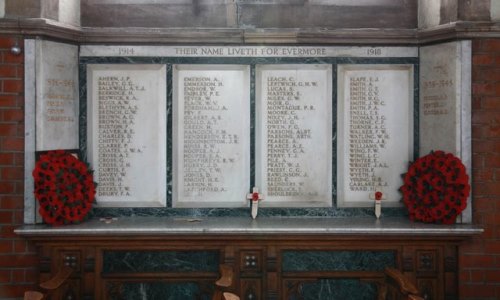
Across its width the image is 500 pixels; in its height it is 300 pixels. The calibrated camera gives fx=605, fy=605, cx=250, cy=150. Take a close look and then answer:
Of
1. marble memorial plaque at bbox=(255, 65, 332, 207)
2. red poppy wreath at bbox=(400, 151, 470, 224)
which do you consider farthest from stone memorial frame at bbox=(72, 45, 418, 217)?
red poppy wreath at bbox=(400, 151, 470, 224)

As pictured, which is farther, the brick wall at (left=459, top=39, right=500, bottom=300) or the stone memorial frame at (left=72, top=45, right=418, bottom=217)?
the stone memorial frame at (left=72, top=45, right=418, bottom=217)

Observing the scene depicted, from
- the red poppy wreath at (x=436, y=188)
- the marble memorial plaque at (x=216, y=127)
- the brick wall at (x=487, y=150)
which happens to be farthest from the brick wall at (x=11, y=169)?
the brick wall at (x=487, y=150)

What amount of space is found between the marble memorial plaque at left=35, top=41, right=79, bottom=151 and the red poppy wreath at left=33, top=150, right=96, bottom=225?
6.2 inches

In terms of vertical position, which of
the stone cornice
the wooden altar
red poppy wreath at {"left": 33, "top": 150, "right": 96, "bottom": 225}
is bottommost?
the wooden altar

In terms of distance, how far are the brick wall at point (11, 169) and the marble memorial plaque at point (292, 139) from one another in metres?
2.05

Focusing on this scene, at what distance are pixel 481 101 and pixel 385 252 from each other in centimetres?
152

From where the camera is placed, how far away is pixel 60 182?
4.99m

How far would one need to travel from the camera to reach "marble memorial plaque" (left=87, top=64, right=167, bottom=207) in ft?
17.9

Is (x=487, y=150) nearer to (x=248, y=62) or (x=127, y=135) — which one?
(x=248, y=62)

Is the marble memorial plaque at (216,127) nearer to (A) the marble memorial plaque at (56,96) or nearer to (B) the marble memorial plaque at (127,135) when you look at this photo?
(B) the marble memorial plaque at (127,135)

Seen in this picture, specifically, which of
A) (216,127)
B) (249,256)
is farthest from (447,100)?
(249,256)

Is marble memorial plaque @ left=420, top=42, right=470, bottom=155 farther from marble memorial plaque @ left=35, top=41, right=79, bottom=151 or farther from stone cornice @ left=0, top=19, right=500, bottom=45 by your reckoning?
marble memorial plaque @ left=35, top=41, right=79, bottom=151

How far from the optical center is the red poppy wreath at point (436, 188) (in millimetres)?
4953

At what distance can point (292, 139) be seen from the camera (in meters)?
5.52
